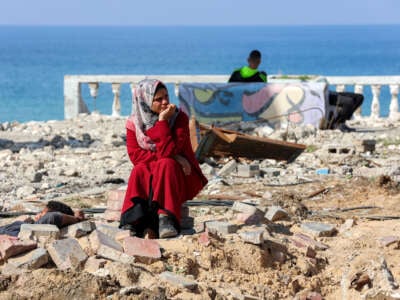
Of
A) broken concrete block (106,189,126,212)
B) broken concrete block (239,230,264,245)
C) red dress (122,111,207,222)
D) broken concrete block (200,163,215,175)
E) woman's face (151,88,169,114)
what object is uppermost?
woman's face (151,88,169,114)

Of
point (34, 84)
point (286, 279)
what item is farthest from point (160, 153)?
point (34, 84)

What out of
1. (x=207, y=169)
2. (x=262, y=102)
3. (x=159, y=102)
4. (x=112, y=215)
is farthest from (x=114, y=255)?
(x=262, y=102)

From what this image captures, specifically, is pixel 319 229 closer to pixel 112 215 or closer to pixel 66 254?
pixel 112 215

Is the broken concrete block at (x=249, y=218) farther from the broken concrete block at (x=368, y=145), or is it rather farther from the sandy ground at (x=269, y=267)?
the broken concrete block at (x=368, y=145)

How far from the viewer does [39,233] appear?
23.7 feet

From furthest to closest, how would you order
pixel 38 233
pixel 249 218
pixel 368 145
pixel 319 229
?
1. pixel 368 145
2. pixel 319 229
3. pixel 249 218
4. pixel 38 233

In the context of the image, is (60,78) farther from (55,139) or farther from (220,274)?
(220,274)

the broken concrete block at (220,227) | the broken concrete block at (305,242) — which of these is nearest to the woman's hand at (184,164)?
the broken concrete block at (220,227)

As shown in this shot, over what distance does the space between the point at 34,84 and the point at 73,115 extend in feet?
153

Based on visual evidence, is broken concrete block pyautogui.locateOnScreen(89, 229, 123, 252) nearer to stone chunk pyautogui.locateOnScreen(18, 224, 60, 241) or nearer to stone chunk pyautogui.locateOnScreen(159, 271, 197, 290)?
stone chunk pyautogui.locateOnScreen(18, 224, 60, 241)

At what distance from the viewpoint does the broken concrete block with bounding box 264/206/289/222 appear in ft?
28.5

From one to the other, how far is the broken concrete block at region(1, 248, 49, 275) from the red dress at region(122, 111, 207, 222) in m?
1.06

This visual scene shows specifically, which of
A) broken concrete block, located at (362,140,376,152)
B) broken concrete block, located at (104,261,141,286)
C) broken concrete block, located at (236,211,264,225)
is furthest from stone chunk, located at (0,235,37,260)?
broken concrete block, located at (362,140,376,152)

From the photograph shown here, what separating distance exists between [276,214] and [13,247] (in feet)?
8.35
